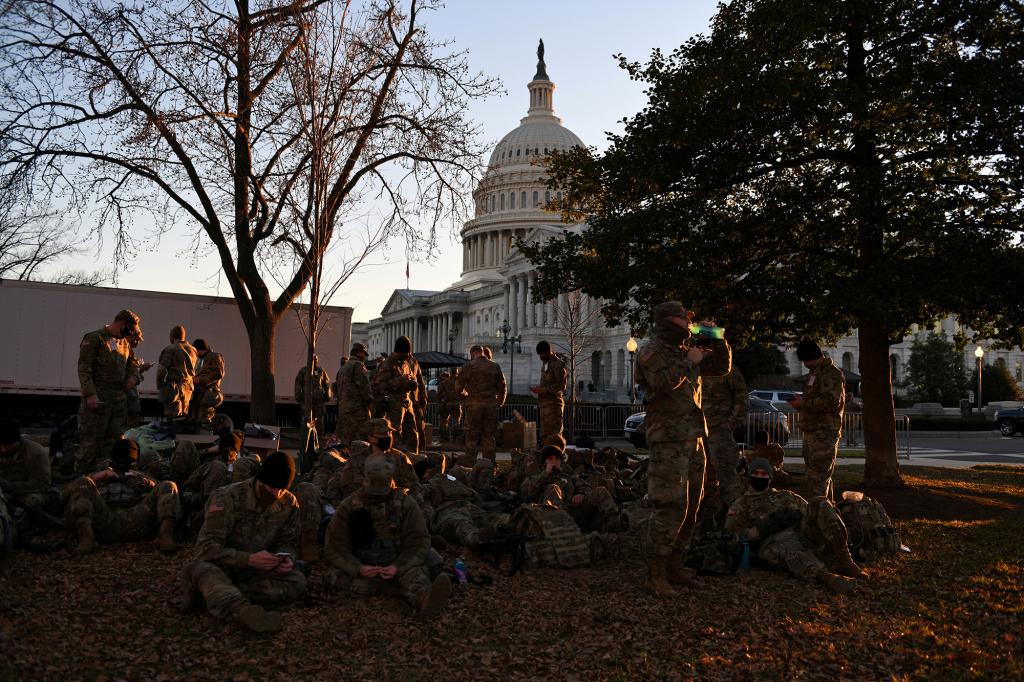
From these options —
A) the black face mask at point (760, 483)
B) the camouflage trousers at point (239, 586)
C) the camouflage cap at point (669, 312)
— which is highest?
the camouflage cap at point (669, 312)

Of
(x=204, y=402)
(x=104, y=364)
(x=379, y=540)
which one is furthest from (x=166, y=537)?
(x=204, y=402)

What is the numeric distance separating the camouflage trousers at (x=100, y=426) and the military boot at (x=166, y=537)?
10.3 feet

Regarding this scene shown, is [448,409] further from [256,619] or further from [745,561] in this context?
[256,619]

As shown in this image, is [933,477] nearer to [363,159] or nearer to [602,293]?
[602,293]

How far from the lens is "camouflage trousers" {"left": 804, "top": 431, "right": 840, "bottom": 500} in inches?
373

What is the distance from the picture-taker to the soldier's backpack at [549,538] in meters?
7.98

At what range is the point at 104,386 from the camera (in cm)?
1098

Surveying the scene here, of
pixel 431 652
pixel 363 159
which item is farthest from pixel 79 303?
pixel 431 652

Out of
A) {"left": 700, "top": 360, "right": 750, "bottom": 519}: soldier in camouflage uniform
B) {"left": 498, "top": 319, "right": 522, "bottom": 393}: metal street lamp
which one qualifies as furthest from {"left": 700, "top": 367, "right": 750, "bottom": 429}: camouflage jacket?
{"left": 498, "top": 319, "right": 522, "bottom": 393}: metal street lamp

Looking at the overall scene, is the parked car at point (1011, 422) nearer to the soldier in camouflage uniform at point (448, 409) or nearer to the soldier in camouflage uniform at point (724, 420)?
the soldier in camouflage uniform at point (448, 409)

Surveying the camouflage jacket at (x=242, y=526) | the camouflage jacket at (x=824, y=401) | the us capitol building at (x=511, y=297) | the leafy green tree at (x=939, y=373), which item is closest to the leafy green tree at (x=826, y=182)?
the camouflage jacket at (x=824, y=401)

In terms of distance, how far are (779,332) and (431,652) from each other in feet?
37.1

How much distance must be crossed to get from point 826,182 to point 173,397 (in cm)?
1032

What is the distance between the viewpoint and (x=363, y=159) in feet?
66.5
